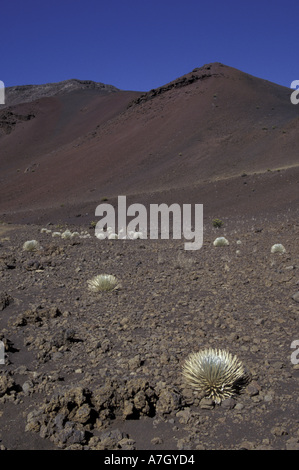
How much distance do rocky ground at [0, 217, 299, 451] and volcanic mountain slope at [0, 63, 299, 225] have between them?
13.4 m

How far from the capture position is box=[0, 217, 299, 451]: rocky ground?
10.7 ft

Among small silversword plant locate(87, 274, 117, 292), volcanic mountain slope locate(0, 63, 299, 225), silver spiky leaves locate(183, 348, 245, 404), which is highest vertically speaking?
volcanic mountain slope locate(0, 63, 299, 225)

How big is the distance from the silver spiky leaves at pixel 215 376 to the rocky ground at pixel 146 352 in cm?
8

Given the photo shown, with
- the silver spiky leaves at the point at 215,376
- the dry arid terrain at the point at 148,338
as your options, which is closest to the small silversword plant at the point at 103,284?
the dry arid terrain at the point at 148,338

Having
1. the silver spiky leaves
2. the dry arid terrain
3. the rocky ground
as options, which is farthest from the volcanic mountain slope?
the silver spiky leaves

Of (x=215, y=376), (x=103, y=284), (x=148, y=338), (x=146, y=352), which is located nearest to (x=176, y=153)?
(x=103, y=284)

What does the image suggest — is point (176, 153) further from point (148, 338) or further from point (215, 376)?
point (215, 376)

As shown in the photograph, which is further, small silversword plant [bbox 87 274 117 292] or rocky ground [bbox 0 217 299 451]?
small silversword plant [bbox 87 274 117 292]

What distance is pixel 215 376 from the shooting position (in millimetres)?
3580

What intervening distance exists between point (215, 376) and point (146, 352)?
115cm

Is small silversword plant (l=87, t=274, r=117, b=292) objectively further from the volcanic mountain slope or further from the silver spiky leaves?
the volcanic mountain slope

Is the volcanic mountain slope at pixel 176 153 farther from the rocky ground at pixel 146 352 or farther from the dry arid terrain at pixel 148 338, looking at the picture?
the rocky ground at pixel 146 352

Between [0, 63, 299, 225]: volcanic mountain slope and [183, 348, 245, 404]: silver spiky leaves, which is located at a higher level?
[0, 63, 299, 225]: volcanic mountain slope

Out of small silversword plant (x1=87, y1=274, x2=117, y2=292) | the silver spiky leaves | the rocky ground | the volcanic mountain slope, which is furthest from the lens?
the volcanic mountain slope
